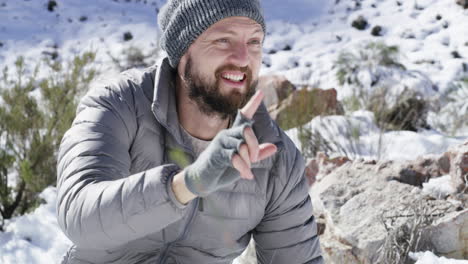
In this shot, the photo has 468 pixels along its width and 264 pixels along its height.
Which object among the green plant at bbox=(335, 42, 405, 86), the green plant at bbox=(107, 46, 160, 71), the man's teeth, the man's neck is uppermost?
the green plant at bbox=(107, 46, 160, 71)

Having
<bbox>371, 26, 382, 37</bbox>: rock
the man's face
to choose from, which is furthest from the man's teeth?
<bbox>371, 26, 382, 37</bbox>: rock

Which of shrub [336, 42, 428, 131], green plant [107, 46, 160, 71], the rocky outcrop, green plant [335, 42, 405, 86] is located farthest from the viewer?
green plant [107, 46, 160, 71]

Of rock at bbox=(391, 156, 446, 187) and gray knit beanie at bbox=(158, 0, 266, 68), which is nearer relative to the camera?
gray knit beanie at bbox=(158, 0, 266, 68)

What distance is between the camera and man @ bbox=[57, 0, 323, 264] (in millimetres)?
1456

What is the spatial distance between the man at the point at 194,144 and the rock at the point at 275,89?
14.7ft

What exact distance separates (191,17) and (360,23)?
9.01 metres

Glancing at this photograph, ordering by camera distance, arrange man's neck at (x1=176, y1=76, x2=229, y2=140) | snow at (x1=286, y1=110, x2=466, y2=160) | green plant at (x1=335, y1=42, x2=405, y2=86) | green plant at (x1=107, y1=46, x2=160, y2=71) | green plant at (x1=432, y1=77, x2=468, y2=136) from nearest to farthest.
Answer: man's neck at (x1=176, y1=76, x2=229, y2=140), snow at (x1=286, y1=110, x2=466, y2=160), green plant at (x1=432, y1=77, x2=468, y2=136), green plant at (x1=335, y1=42, x2=405, y2=86), green plant at (x1=107, y1=46, x2=160, y2=71)

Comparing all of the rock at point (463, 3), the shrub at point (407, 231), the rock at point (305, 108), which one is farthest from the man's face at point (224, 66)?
the rock at point (463, 3)

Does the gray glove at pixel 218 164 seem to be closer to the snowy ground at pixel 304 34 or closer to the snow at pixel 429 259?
the snow at pixel 429 259

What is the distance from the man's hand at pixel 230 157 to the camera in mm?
1024

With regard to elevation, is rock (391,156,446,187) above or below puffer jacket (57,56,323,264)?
below

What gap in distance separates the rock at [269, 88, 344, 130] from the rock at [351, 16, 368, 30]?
495 cm

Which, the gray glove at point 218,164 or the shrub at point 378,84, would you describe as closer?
the gray glove at point 218,164

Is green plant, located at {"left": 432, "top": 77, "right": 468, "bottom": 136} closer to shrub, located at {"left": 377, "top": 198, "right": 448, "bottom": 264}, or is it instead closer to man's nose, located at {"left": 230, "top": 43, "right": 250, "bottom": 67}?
shrub, located at {"left": 377, "top": 198, "right": 448, "bottom": 264}
